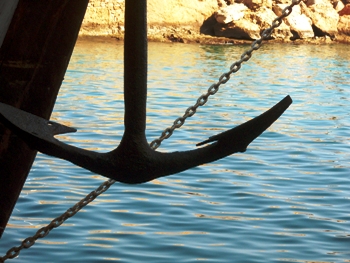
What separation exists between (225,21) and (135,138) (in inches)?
1290

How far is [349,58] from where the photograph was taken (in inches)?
1102

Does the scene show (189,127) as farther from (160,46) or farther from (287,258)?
(160,46)

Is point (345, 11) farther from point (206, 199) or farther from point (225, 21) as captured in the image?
point (206, 199)

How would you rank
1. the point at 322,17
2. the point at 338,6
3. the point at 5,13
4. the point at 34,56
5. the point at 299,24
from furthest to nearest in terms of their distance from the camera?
the point at 338,6 → the point at 322,17 → the point at 299,24 → the point at 34,56 → the point at 5,13

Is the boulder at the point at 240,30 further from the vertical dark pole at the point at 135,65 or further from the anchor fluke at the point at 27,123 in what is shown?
the vertical dark pole at the point at 135,65

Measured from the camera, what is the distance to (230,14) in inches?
1344

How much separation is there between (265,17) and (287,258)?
29.8 meters

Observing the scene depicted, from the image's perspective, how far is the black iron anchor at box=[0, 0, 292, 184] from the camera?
1810 millimetres

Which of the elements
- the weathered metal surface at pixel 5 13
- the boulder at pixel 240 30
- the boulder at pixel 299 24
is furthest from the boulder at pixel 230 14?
the weathered metal surface at pixel 5 13

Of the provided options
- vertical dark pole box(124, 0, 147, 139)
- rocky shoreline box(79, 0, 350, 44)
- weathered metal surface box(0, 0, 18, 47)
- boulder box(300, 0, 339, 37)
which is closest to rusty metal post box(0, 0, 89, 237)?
weathered metal surface box(0, 0, 18, 47)

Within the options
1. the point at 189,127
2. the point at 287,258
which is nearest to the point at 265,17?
the point at 189,127

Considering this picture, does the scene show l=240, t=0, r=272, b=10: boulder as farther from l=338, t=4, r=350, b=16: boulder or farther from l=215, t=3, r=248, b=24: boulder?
l=338, t=4, r=350, b=16: boulder

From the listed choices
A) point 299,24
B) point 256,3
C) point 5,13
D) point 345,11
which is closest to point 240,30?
point 256,3

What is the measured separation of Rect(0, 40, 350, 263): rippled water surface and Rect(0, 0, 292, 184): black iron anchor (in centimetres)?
305
